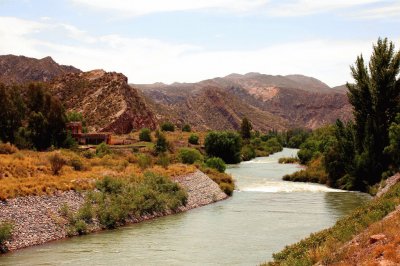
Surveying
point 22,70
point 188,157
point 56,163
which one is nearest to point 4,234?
point 56,163

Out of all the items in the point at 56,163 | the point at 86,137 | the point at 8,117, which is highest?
the point at 8,117

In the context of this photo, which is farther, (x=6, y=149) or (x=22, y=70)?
(x=22, y=70)

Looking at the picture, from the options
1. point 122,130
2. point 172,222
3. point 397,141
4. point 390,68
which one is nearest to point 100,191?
point 172,222

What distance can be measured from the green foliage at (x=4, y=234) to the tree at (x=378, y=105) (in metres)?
39.9

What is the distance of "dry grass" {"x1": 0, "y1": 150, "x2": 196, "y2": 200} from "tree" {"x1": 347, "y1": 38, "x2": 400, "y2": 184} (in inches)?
796

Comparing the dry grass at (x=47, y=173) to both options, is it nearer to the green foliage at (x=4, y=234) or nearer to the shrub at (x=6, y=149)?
the green foliage at (x=4, y=234)

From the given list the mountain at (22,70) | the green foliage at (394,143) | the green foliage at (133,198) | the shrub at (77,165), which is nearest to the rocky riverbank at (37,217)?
the green foliage at (133,198)

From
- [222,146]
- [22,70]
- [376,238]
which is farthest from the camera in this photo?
[22,70]

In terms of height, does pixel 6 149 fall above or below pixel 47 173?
above

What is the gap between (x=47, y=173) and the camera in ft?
138

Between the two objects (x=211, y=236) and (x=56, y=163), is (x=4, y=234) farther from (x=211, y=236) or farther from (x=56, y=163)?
(x=56, y=163)

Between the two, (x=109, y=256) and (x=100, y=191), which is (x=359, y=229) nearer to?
(x=109, y=256)

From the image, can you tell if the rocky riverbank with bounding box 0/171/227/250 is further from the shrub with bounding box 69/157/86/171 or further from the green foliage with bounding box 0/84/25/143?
the green foliage with bounding box 0/84/25/143

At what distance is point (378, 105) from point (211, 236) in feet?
102
